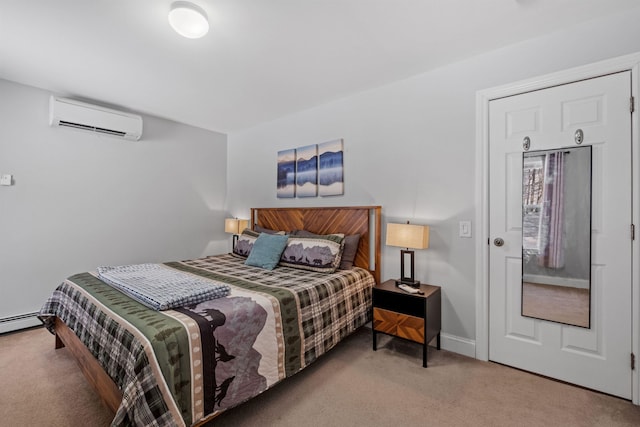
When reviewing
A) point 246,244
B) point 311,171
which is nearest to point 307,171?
point 311,171

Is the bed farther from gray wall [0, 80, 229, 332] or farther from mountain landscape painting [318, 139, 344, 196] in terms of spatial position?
gray wall [0, 80, 229, 332]

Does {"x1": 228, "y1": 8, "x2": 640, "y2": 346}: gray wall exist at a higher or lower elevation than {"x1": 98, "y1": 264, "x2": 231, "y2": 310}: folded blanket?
higher

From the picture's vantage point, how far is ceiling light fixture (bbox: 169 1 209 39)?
1.76m

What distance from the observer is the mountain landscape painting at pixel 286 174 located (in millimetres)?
3742

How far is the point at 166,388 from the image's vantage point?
129 cm

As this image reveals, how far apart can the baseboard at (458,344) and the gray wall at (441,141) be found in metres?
0.02

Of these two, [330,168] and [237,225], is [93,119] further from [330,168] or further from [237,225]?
[330,168]

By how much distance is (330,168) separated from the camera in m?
3.33

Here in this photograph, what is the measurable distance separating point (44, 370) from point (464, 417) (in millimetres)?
2948

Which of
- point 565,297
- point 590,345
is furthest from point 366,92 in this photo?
point 590,345

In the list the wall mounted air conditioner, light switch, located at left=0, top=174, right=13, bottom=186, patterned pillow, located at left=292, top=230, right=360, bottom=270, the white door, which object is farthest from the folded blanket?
the white door

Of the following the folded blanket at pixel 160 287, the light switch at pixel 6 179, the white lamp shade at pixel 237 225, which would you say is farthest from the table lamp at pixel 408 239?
the light switch at pixel 6 179

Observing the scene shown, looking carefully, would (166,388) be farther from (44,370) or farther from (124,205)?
(124,205)

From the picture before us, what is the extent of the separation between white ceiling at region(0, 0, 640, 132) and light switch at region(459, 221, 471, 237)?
54.3 inches
